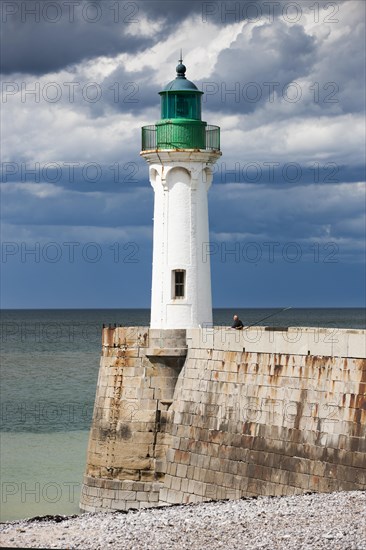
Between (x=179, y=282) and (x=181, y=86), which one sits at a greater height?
(x=181, y=86)

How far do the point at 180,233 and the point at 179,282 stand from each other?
95 centimetres

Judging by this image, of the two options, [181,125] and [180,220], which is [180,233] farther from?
[181,125]

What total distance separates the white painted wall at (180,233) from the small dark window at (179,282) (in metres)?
0.09

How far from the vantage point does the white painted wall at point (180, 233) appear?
24203mm

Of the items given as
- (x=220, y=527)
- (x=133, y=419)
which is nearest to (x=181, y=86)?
(x=133, y=419)

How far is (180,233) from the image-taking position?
24.2m

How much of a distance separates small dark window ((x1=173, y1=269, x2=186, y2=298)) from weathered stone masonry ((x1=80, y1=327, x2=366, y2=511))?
86 centimetres

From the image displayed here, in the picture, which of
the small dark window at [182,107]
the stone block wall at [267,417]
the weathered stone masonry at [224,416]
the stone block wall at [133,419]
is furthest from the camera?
the small dark window at [182,107]

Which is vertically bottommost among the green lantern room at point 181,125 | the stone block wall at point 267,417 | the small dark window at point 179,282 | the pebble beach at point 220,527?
the pebble beach at point 220,527

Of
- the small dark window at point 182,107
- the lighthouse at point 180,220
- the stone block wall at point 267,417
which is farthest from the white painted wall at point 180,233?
the small dark window at point 182,107

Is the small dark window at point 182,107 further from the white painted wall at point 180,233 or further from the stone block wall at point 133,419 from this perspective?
the stone block wall at point 133,419

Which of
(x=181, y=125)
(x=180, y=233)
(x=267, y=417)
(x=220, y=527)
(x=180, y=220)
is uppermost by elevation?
(x=181, y=125)

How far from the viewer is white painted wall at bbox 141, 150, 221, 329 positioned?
24203mm

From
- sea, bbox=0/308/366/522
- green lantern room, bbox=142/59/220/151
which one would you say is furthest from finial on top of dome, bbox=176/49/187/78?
sea, bbox=0/308/366/522
